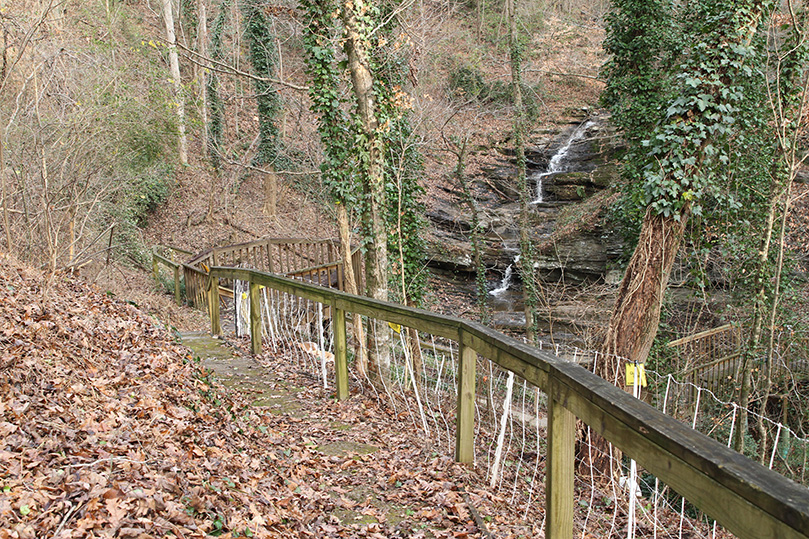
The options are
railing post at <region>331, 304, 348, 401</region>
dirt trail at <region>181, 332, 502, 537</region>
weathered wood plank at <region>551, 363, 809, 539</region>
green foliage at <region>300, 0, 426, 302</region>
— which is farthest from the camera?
green foliage at <region>300, 0, 426, 302</region>

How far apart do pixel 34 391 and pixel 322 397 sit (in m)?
2.70

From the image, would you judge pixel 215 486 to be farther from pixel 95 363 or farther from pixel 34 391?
pixel 95 363

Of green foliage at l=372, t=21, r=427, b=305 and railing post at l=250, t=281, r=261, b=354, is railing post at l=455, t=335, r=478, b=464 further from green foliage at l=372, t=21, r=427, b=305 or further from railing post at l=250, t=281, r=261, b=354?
green foliage at l=372, t=21, r=427, b=305

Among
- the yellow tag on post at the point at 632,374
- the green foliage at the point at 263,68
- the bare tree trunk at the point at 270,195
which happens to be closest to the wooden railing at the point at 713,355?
the yellow tag on post at the point at 632,374

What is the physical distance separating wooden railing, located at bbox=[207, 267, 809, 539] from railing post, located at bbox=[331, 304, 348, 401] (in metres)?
0.94

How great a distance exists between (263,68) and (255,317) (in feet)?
49.5

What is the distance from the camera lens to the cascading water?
78.3 ft

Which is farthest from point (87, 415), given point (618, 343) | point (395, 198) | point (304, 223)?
point (304, 223)

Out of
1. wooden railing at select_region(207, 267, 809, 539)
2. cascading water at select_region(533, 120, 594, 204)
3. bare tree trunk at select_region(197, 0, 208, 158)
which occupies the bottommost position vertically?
wooden railing at select_region(207, 267, 809, 539)

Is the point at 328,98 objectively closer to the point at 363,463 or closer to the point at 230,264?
the point at 363,463

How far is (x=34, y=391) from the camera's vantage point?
131 inches

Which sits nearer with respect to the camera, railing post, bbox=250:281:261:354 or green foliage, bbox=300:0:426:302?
railing post, bbox=250:281:261:354

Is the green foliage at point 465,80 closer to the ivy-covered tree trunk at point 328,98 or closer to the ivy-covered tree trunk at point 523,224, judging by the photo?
the ivy-covered tree trunk at point 523,224

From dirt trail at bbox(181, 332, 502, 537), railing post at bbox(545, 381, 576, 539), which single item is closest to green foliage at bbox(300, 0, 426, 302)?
dirt trail at bbox(181, 332, 502, 537)
